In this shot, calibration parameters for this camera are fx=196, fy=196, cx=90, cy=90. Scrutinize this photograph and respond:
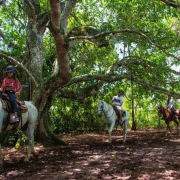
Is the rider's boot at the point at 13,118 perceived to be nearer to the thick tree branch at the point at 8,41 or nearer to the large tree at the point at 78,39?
→ the large tree at the point at 78,39

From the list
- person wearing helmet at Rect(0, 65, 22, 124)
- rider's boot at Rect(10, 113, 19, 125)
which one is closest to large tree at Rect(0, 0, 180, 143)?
person wearing helmet at Rect(0, 65, 22, 124)

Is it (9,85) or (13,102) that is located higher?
(9,85)

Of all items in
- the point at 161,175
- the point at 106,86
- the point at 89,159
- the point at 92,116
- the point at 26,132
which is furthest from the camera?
the point at 92,116

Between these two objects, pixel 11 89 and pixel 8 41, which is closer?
pixel 11 89

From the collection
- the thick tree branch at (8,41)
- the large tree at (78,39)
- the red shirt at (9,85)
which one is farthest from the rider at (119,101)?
the thick tree branch at (8,41)

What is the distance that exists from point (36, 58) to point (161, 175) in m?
6.42

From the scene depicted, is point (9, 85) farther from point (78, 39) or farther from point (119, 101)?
point (119, 101)

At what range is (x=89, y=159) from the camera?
5414 millimetres

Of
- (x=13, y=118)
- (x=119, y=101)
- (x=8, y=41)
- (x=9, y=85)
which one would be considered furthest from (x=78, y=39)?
(x=13, y=118)

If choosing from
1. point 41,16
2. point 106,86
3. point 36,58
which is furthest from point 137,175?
point 106,86

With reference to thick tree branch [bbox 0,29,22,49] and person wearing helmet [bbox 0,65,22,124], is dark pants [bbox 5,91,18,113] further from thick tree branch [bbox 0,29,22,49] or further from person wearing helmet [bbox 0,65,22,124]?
thick tree branch [bbox 0,29,22,49]

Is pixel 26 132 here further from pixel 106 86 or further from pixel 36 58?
pixel 106 86

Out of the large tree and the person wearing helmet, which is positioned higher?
the large tree

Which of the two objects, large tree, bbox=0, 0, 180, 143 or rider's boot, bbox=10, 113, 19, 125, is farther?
large tree, bbox=0, 0, 180, 143
